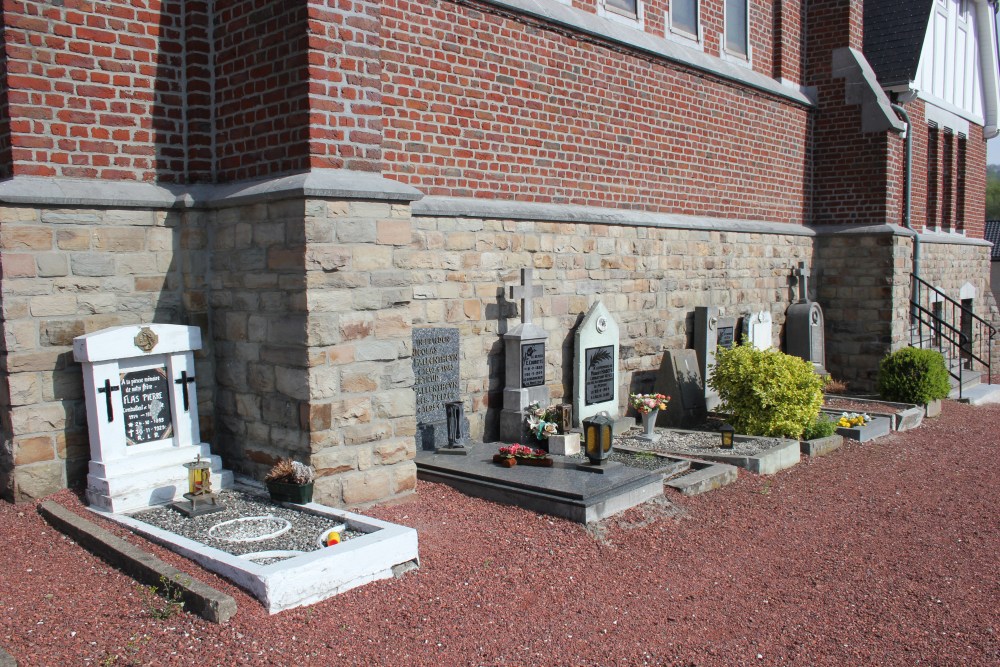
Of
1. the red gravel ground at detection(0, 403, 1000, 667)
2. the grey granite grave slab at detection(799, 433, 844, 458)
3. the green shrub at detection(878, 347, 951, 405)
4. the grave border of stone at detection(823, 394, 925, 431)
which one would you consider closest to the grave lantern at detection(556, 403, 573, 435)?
the red gravel ground at detection(0, 403, 1000, 667)

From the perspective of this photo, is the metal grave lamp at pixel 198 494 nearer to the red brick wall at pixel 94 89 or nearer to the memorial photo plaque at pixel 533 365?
the red brick wall at pixel 94 89

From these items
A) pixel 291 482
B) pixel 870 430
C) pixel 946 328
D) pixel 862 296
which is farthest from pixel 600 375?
pixel 946 328

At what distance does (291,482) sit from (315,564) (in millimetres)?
1284

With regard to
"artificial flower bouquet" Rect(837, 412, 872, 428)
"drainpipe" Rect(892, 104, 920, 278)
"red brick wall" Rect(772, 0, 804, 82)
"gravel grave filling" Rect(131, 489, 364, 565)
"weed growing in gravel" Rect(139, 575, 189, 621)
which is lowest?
"artificial flower bouquet" Rect(837, 412, 872, 428)

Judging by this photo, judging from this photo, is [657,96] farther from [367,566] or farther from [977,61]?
[977,61]

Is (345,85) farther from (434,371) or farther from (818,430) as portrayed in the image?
(818,430)

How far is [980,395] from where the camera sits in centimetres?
1367

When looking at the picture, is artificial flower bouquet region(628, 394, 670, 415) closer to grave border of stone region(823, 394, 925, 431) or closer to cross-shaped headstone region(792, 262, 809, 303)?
grave border of stone region(823, 394, 925, 431)

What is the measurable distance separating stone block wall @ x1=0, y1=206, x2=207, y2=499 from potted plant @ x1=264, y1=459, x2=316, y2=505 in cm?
159

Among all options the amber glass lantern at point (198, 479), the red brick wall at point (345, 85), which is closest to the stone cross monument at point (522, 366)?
the red brick wall at point (345, 85)

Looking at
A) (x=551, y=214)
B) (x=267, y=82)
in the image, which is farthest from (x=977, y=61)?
(x=267, y=82)

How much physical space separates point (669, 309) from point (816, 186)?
513 centimetres

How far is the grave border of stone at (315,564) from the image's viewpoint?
4.70 m

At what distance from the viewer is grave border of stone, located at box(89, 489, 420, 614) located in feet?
15.4
